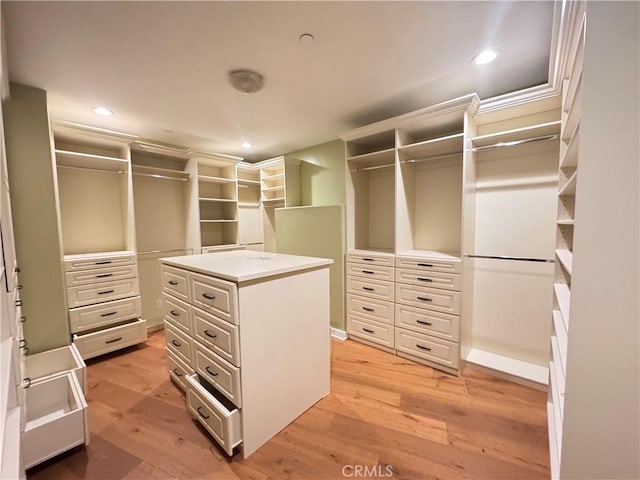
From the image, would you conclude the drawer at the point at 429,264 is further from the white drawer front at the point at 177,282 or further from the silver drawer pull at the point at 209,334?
the white drawer front at the point at 177,282

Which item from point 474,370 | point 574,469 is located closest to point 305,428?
point 574,469

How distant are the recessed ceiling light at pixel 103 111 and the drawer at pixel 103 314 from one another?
5.92 ft

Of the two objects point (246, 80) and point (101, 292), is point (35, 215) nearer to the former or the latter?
point (101, 292)

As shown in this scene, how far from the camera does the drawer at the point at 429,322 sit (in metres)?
2.15

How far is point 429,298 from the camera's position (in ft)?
7.39

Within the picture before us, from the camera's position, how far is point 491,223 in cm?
233

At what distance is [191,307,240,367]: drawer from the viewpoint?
1389 millimetres

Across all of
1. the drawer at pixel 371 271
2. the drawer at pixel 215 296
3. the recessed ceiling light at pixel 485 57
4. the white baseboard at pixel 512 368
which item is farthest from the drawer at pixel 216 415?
the recessed ceiling light at pixel 485 57

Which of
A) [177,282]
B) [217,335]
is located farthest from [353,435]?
[177,282]

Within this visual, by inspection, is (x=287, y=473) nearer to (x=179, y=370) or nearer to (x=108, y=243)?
(x=179, y=370)

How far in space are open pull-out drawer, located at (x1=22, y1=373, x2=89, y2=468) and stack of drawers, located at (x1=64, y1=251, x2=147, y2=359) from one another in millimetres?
753

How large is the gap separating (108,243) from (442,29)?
11.9 feet

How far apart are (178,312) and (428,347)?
2.07 metres

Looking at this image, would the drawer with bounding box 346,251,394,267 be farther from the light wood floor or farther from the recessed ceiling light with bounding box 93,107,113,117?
the recessed ceiling light with bounding box 93,107,113,117
